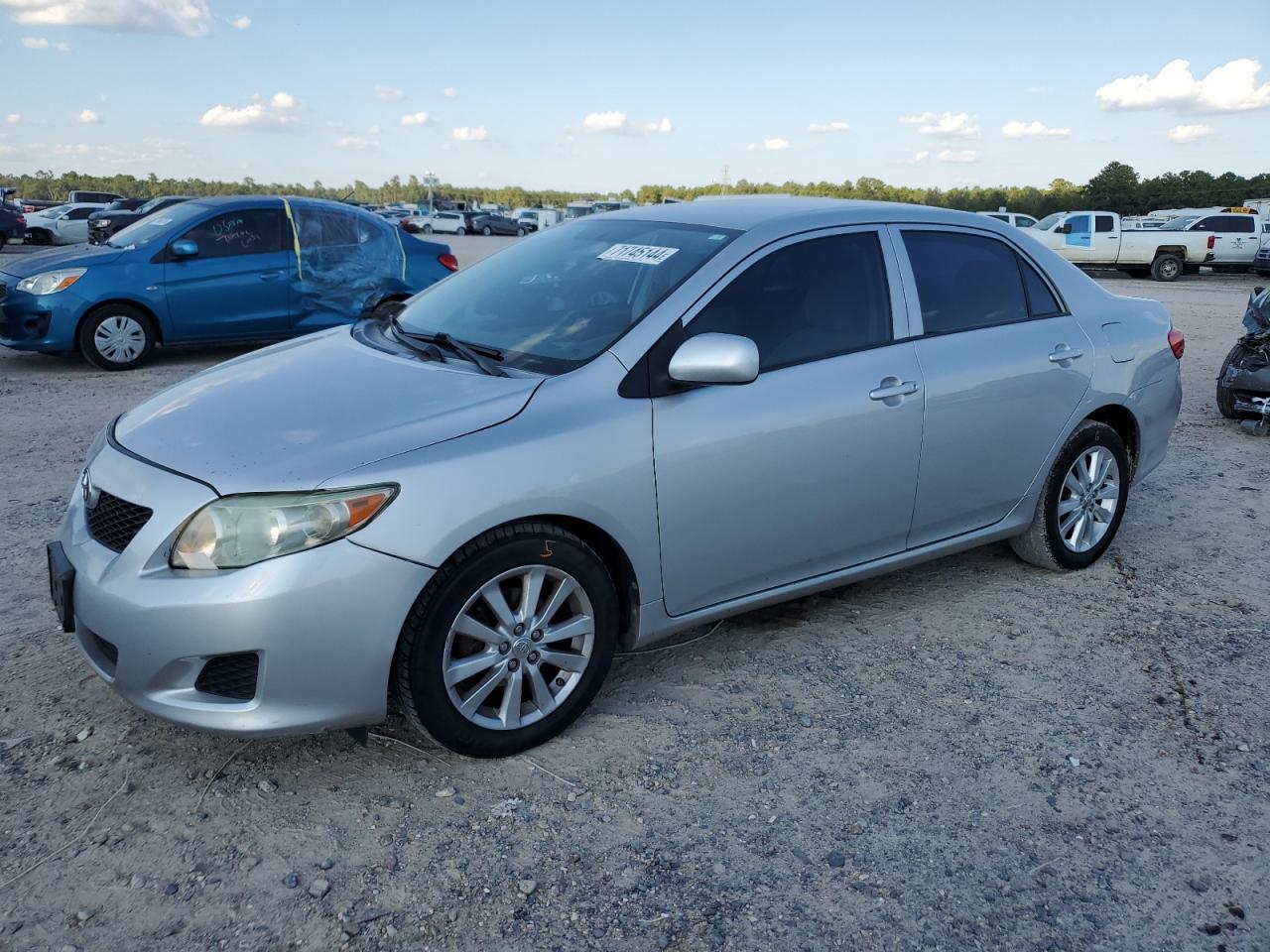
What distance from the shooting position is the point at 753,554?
3.63m

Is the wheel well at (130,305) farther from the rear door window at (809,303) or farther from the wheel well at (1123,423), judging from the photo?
the wheel well at (1123,423)

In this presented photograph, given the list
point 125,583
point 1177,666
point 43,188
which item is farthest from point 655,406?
point 43,188

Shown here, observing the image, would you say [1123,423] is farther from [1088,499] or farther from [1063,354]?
[1063,354]

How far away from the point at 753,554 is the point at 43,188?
9012 cm

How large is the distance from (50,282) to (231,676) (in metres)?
7.46

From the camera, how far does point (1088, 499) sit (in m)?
4.84

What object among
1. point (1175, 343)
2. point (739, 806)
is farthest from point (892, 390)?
point (1175, 343)

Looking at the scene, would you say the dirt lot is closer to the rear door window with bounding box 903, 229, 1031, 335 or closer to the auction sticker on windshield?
the rear door window with bounding box 903, 229, 1031, 335

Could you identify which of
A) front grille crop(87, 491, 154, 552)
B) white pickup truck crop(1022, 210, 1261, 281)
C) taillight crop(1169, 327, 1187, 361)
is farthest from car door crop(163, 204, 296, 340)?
white pickup truck crop(1022, 210, 1261, 281)

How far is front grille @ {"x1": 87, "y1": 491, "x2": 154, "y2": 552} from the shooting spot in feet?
9.65

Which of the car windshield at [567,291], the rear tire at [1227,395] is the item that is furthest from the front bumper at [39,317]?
the rear tire at [1227,395]

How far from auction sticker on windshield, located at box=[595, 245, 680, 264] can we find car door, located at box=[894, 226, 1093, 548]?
100cm

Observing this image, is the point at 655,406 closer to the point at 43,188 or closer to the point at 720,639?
the point at 720,639

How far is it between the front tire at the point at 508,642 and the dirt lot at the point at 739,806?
16cm
